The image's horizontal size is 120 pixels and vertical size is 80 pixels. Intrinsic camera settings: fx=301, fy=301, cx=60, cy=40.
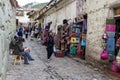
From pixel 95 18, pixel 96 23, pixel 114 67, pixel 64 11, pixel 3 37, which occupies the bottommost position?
pixel 114 67

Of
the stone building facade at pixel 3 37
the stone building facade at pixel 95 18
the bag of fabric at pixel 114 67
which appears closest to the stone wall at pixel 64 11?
the stone building facade at pixel 95 18

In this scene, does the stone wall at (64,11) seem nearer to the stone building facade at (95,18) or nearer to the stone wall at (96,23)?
the stone building facade at (95,18)

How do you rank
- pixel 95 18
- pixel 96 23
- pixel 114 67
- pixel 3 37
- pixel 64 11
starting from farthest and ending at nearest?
pixel 64 11 < pixel 95 18 < pixel 96 23 < pixel 114 67 < pixel 3 37

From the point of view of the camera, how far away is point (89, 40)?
1491cm

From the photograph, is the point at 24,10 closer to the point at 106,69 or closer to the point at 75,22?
the point at 75,22

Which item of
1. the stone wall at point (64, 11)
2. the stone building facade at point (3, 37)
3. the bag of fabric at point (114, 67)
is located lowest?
the bag of fabric at point (114, 67)

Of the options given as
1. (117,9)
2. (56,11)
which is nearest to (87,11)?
(117,9)

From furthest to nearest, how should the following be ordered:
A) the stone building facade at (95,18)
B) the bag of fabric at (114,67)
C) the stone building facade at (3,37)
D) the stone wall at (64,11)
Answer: the stone wall at (64,11), the stone building facade at (95,18), the bag of fabric at (114,67), the stone building facade at (3,37)

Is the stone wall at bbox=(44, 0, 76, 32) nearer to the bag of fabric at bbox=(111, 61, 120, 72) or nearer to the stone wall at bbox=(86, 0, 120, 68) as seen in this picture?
the stone wall at bbox=(86, 0, 120, 68)

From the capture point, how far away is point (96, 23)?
13.7m

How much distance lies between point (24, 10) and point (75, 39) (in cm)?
5790

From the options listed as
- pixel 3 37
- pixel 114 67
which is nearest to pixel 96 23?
pixel 114 67

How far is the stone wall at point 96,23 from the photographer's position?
12.4 m

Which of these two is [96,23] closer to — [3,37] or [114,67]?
[114,67]
